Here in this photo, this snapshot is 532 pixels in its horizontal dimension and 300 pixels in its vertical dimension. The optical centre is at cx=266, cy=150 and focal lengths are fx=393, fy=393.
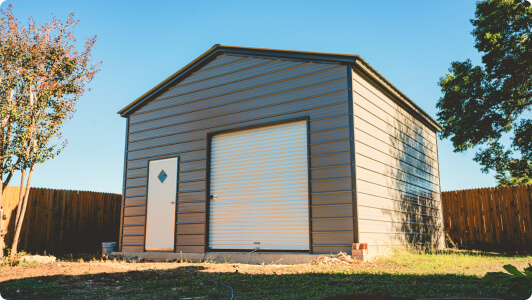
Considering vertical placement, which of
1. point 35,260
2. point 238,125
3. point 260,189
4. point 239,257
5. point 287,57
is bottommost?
point 35,260

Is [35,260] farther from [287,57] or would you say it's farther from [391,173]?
[391,173]

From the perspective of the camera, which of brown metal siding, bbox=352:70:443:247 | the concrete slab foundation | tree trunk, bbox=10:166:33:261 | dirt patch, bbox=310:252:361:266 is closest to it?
dirt patch, bbox=310:252:361:266

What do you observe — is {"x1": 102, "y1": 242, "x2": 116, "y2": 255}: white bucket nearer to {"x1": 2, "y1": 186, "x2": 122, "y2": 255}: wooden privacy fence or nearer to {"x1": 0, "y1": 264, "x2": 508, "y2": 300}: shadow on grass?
{"x1": 2, "y1": 186, "x2": 122, "y2": 255}: wooden privacy fence

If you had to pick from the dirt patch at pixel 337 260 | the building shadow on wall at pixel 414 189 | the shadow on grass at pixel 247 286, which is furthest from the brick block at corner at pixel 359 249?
the building shadow on wall at pixel 414 189

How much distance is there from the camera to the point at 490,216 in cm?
1212

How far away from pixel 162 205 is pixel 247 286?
569cm

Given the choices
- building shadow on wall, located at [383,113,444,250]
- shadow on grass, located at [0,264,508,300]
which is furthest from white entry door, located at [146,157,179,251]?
building shadow on wall, located at [383,113,444,250]

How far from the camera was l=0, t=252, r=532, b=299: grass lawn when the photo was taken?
4.26 metres

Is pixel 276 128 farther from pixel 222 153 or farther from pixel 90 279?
pixel 90 279

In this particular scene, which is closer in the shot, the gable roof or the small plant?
the small plant

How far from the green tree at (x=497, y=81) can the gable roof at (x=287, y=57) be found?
1441 mm

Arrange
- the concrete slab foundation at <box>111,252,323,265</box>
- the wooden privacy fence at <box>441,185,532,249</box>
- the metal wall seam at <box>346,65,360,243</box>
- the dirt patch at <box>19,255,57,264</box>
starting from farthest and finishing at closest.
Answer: the wooden privacy fence at <box>441,185,532,249</box>
the dirt patch at <box>19,255,57,264</box>
the concrete slab foundation at <box>111,252,323,265</box>
the metal wall seam at <box>346,65,360,243</box>

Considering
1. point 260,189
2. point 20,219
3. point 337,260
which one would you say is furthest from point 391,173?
point 20,219

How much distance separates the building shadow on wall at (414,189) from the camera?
9375mm
